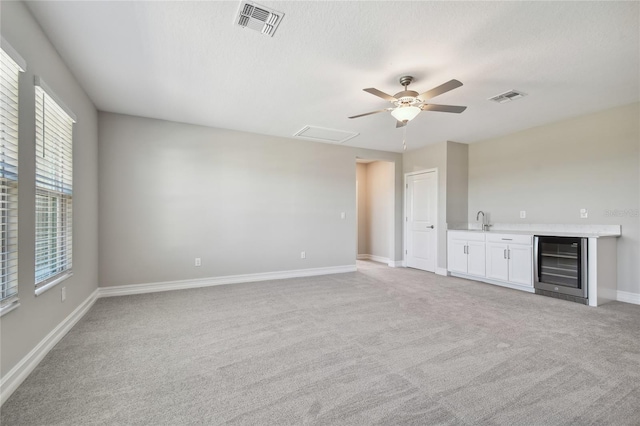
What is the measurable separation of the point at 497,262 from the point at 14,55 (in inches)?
226

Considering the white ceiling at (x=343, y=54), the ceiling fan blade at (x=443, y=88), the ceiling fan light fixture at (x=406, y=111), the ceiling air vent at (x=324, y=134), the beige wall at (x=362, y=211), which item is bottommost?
the beige wall at (x=362, y=211)

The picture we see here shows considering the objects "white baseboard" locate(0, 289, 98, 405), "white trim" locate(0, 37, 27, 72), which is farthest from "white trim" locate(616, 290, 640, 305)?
"white trim" locate(0, 37, 27, 72)

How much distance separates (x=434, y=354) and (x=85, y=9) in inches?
144

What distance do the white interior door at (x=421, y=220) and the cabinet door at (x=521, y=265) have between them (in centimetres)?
146

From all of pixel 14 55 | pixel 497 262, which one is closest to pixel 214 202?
pixel 14 55

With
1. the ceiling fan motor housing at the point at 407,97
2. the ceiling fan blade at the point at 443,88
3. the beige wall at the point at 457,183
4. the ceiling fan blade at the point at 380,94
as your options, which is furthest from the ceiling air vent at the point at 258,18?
the beige wall at the point at 457,183

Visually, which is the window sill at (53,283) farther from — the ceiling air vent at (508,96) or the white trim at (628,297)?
the white trim at (628,297)

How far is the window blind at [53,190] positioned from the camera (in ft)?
7.51

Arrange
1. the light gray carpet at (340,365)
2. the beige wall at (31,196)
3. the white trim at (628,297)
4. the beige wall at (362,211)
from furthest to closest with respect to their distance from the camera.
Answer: the beige wall at (362,211) < the white trim at (628,297) < the beige wall at (31,196) < the light gray carpet at (340,365)

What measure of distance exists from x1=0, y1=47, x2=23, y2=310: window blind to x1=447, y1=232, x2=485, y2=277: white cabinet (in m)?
5.50

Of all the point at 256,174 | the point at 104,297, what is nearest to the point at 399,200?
the point at 256,174

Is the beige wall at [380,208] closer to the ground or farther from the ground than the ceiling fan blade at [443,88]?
closer to the ground

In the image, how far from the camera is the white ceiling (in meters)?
2.10

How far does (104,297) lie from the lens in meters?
3.91
